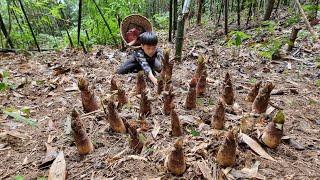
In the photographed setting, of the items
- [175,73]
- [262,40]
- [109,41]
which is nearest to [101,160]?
[175,73]

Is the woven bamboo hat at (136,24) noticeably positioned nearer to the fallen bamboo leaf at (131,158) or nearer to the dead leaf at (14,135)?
the dead leaf at (14,135)

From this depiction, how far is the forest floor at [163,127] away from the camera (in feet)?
6.50

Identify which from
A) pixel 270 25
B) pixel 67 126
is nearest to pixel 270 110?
pixel 67 126

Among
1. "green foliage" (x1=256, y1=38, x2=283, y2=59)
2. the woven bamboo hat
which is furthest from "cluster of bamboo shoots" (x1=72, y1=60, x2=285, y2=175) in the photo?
the woven bamboo hat

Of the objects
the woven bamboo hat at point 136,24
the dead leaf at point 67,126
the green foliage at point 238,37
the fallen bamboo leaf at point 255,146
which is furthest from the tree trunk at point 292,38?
the dead leaf at point 67,126

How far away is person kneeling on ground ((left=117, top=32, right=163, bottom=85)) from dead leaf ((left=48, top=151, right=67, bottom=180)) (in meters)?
2.36

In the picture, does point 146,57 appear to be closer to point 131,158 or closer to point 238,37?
point 238,37

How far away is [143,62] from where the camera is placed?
14.6ft

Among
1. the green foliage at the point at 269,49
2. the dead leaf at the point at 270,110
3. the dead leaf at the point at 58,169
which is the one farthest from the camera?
the green foliage at the point at 269,49

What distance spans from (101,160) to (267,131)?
47.1 inches

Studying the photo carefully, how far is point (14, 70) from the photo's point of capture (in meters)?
5.21

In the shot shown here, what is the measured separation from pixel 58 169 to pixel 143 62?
2611mm

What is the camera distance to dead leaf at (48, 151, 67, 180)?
197cm

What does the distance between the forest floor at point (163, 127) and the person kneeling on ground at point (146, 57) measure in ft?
0.94
